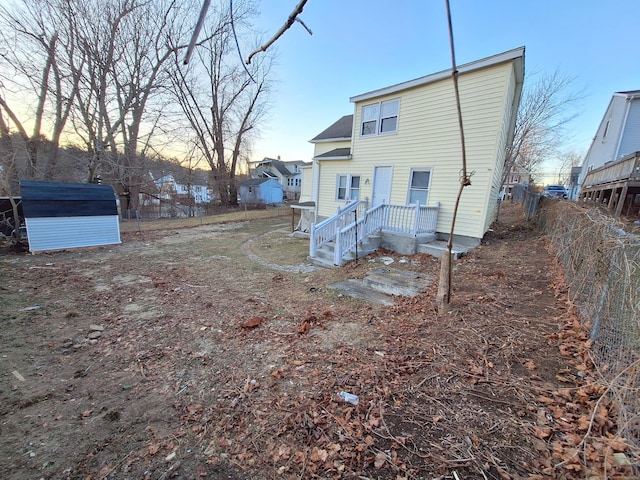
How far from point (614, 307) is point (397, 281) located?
10.5 ft

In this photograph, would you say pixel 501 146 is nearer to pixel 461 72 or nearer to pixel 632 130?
pixel 461 72

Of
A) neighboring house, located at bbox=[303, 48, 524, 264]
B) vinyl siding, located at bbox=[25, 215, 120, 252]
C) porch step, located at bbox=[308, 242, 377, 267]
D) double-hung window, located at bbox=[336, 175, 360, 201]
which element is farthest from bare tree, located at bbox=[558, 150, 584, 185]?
vinyl siding, located at bbox=[25, 215, 120, 252]

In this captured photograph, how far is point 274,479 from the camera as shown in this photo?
5.78 ft

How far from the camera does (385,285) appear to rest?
5363 mm

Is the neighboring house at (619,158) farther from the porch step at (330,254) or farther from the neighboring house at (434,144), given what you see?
the porch step at (330,254)

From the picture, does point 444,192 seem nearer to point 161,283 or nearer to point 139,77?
point 161,283

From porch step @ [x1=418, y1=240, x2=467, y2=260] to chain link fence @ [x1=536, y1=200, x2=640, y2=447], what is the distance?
344cm

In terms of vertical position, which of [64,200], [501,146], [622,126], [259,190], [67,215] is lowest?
[67,215]

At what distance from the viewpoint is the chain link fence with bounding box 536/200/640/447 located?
5.72ft

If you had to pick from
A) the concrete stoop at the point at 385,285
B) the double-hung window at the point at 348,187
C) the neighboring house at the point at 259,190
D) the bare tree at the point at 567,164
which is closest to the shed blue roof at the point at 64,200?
the double-hung window at the point at 348,187

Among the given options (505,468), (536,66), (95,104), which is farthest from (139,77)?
(536,66)

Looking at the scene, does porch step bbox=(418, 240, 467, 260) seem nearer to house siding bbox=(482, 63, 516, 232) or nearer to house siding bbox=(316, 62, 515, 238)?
house siding bbox=(316, 62, 515, 238)

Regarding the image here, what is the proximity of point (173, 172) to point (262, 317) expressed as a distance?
2002 cm

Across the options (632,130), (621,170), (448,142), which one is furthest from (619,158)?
(448,142)
